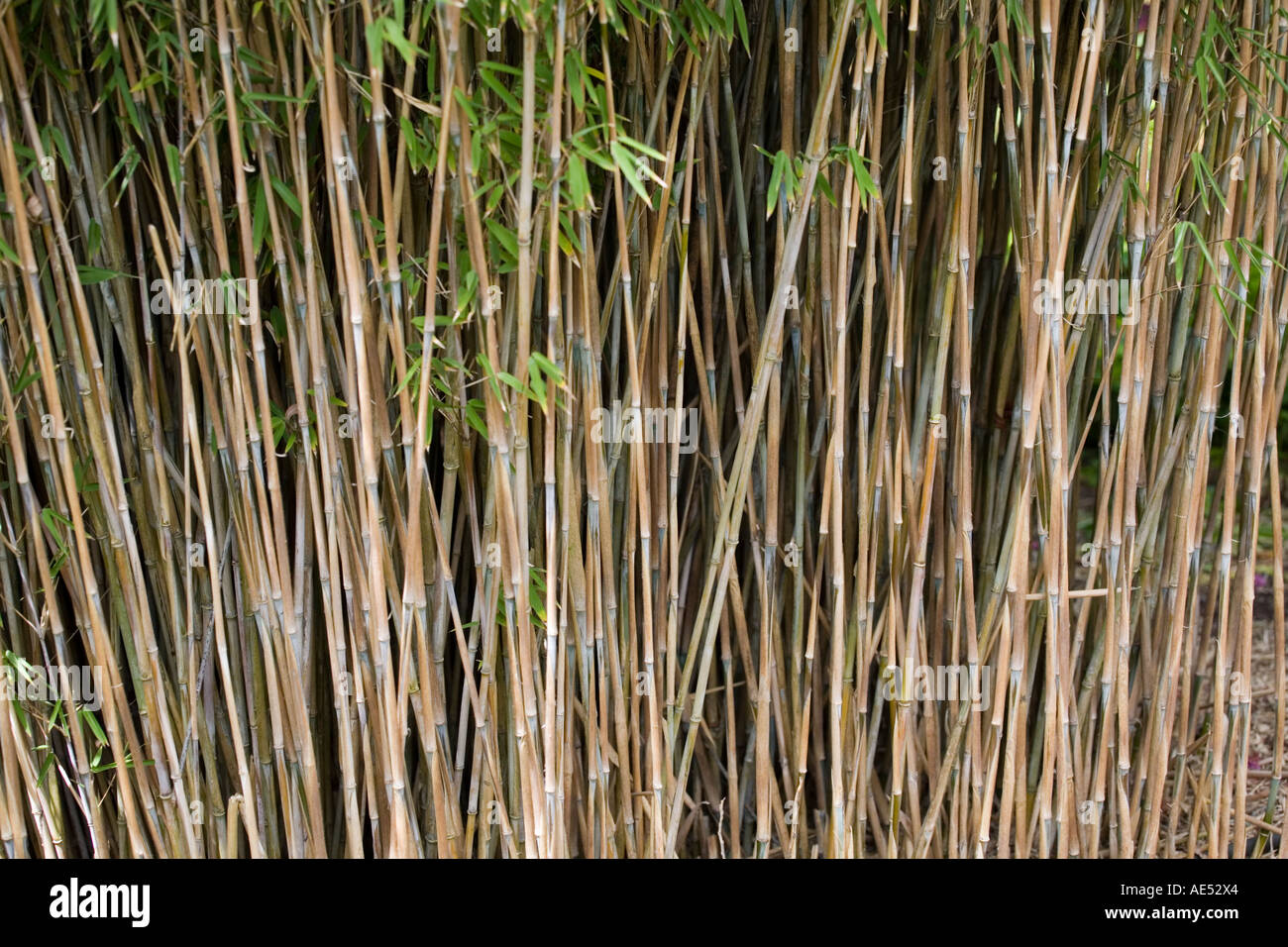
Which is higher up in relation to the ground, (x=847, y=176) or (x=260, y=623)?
(x=847, y=176)

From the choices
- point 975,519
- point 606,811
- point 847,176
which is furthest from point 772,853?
point 847,176

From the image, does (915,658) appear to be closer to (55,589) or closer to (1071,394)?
(1071,394)

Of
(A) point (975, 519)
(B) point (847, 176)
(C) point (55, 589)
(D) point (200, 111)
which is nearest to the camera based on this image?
(D) point (200, 111)

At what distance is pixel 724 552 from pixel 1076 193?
0.69m

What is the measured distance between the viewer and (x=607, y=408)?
1387 mm

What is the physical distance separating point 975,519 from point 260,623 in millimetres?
1011

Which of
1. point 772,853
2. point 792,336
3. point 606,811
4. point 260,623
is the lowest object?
point 772,853

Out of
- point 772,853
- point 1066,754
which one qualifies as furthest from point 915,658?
point 772,853

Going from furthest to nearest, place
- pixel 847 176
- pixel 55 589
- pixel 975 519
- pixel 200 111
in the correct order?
pixel 975 519 < pixel 55 589 < pixel 847 176 < pixel 200 111

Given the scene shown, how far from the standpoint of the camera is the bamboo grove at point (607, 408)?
3.96 feet

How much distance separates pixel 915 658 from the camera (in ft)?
4.77

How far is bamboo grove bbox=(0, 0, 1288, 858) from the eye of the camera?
1.21 meters

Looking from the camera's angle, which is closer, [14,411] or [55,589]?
[14,411]

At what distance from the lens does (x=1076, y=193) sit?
4.69 feet
